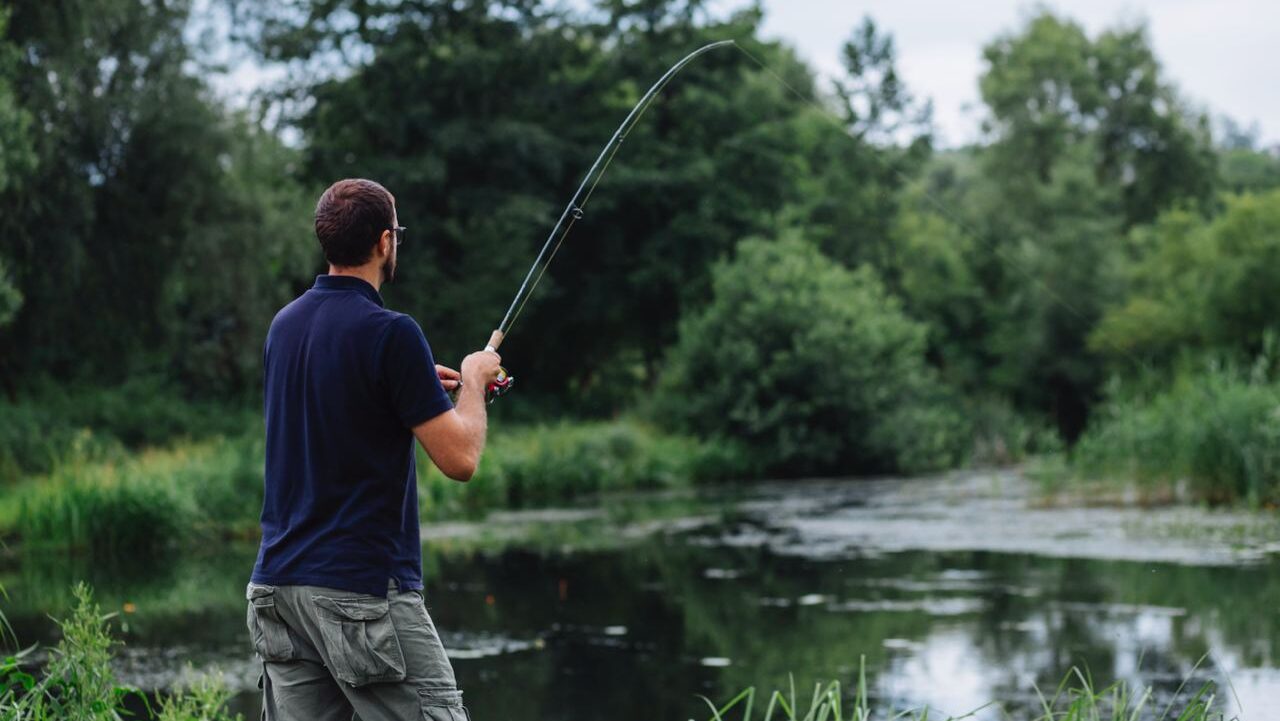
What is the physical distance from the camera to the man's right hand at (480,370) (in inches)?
140

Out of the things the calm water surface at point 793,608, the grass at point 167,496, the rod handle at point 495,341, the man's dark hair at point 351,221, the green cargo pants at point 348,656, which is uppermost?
the man's dark hair at point 351,221

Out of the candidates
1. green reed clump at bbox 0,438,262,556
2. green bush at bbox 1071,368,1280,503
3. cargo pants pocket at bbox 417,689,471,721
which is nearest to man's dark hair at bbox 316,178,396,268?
cargo pants pocket at bbox 417,689,471,721

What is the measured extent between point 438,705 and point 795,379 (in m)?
27.9

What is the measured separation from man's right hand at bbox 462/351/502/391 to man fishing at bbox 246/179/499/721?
0.09 feet

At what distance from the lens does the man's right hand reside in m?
3.55

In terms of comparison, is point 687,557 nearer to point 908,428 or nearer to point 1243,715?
point 1243,715

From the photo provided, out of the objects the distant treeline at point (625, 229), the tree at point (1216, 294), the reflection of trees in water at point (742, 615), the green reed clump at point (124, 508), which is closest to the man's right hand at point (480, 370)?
the reflection of trees in water at point (742, 615)

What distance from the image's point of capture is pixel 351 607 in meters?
3.33

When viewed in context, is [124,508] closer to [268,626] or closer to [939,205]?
[939,205]

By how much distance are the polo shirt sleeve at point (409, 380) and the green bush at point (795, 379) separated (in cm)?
2671

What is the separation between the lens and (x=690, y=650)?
33.2 feet

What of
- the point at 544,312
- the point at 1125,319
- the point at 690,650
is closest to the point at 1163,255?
the point at 1125,319

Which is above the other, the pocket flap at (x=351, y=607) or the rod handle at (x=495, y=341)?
the rod handle at (x=495, y=341)

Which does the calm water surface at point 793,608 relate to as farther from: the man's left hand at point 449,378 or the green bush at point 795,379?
the green bush at point 795,379
